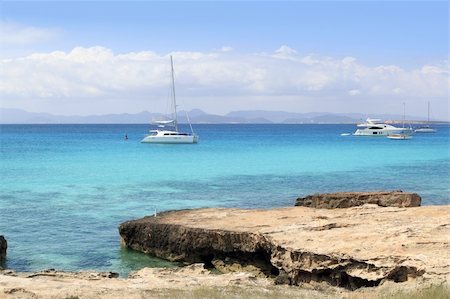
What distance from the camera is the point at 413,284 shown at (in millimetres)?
13508

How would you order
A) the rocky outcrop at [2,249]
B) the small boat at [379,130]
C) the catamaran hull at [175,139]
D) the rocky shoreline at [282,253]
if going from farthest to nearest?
the small boat at [379,130], the catamaran hull at [175,139], the rocky outcrop at [2,249], the rocky shoreline at [282,253]

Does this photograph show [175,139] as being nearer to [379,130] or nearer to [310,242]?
[379,130]

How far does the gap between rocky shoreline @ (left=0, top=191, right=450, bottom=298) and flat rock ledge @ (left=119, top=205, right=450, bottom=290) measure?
0.08ft

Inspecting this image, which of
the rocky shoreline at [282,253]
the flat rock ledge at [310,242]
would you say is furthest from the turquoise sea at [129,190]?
the rocky shoreline at [282,253]

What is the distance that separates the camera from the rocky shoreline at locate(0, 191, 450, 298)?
544 inches

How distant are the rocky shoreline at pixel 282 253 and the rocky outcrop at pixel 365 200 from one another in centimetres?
190

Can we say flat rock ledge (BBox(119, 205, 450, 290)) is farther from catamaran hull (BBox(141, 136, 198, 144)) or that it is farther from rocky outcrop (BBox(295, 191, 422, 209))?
catamaran hull (BBox(141, 136, 198, 144))

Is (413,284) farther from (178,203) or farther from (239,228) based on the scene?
(178,203)

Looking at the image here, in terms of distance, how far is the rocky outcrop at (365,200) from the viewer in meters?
24.4

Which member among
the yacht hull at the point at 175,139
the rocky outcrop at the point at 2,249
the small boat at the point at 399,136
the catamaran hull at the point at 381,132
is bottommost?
the small boat at the point at 399,136

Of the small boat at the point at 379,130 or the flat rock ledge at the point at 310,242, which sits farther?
the small boat at the point at 379,130

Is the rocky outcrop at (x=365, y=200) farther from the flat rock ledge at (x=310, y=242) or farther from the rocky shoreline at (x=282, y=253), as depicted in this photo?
the rocky shoreline at (x=282, y=253)

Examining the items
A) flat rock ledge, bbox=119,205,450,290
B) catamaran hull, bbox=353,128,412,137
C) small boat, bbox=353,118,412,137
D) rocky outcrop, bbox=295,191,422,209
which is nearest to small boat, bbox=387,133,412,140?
small boat, bbox=353,118,412,137

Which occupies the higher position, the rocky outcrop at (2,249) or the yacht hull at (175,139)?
the yacht hull at (175,139)
